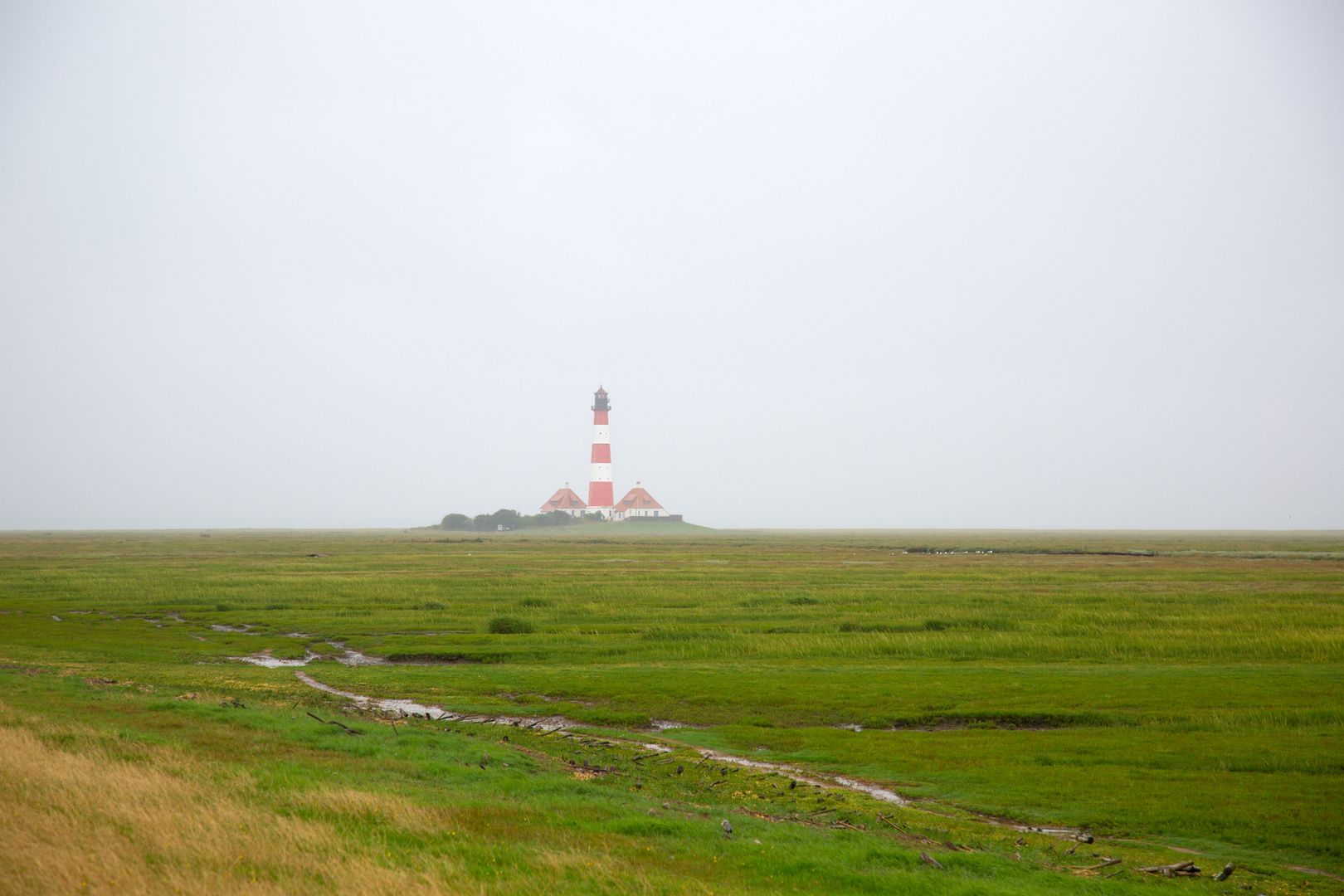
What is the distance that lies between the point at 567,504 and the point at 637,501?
1571cm

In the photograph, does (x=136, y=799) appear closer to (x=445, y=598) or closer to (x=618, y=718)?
(x=618, y=718)

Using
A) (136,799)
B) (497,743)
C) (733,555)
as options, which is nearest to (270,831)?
(136,799)

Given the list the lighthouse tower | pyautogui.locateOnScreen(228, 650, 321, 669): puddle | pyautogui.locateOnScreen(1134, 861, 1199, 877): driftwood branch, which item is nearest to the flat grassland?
pyautogui.locateOnScreen(228, 650, 321, 669): puddle

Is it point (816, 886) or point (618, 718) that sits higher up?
point (816, 886)

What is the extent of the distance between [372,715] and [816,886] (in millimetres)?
14589

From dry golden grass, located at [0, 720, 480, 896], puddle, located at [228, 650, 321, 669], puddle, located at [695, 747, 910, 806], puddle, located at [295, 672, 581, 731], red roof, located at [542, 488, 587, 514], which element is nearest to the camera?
dry golden grass, located at [0, 720, 480, 896]

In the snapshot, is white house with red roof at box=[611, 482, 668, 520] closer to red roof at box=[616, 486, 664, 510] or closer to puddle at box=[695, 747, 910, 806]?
red roof at box=[616, 486, 664, 510]

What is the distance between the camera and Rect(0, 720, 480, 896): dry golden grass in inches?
319

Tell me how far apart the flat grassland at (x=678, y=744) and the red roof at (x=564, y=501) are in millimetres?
131298

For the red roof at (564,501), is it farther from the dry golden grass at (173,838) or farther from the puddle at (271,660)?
the dry golden grass at (173,838)

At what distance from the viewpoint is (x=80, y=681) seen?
21969 mm

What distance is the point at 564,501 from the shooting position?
178125mm

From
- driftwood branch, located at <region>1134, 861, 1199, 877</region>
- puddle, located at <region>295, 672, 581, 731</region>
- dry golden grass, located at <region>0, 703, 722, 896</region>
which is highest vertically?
dry golden grass, located at <region>0, 703, 722, 896</region>

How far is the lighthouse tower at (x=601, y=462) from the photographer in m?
158
